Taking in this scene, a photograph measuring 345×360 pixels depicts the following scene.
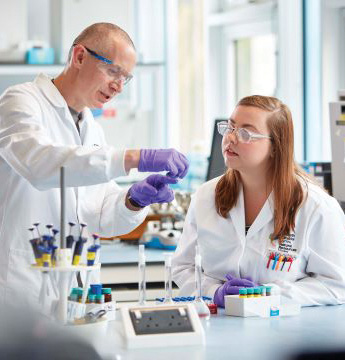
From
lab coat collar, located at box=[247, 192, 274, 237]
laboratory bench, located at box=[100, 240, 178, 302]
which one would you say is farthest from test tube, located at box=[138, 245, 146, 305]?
laboratory bench, located at box=[100, 240, 178, 302]

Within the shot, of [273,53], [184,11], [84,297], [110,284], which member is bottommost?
[110,284]

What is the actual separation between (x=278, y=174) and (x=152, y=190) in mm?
503

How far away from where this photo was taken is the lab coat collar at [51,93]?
252 centimetres

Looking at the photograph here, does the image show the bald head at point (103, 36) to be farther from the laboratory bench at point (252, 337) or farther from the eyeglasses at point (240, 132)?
the laboratory bench at point (252, 337)

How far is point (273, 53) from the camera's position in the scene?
589 cm

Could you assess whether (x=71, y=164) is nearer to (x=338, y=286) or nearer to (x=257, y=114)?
(x=257, y=114)

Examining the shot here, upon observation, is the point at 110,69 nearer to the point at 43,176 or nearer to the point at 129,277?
the point at 43,176

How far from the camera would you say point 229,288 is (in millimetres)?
2494

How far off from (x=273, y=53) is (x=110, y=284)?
2854 millimetres

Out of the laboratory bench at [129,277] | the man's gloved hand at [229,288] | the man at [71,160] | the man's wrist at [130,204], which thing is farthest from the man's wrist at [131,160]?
the laboratory bench at [129,277]

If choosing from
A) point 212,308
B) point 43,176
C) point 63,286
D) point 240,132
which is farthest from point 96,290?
point 240,132

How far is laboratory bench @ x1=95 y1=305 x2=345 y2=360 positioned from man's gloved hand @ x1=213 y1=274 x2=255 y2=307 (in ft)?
0.29

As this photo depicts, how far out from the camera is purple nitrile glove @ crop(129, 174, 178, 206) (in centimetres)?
244

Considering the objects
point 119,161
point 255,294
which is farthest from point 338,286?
point 119,161
